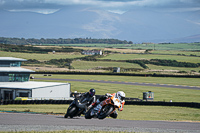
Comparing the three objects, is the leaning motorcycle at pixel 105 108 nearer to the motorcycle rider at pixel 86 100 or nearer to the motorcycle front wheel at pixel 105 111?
the motorcycle front wheel at pixel 105 111

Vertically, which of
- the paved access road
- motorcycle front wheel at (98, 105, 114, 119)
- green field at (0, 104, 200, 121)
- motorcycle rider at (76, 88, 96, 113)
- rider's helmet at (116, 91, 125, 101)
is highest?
rider's helmet at (116, 91, 125, 101)

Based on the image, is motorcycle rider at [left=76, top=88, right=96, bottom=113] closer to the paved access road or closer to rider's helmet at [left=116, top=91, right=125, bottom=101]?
the paved access road

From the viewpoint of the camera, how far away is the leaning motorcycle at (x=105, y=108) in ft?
62.8

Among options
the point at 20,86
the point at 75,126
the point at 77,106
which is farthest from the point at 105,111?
the point at 20,86

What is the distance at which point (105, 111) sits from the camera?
1970 cm

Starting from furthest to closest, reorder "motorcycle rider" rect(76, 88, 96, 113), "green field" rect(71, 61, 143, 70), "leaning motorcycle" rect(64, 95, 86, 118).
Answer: "green field" rect(71, 61, 143, 70) < "leaning motorcycle" rect(64, 95, 86, 118) < "motorcycle rider" rect(76, 88, 96, 113)

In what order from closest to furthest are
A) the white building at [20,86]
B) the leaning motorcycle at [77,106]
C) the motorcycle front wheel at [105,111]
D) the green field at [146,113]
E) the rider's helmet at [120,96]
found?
the rider's helmet at [120,96]
the motorcycle front wheel at [105,111]
the leaning motorcycle at [77,106]
the green field at [146,113]
the white building at [20,86]

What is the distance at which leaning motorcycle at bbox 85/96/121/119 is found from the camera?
19156mm

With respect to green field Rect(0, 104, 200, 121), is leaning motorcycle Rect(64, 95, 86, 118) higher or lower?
higher

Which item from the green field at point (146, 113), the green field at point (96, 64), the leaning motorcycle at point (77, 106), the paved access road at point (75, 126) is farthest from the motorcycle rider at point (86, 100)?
the green field at point (96, 64)

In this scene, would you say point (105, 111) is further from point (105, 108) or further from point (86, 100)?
point (86, 100)

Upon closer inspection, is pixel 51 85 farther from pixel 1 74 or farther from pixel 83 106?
pixel 83 106

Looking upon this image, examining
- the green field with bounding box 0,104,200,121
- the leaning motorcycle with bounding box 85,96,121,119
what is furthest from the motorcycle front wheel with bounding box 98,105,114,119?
the green field with bounding box 0,104,200,121

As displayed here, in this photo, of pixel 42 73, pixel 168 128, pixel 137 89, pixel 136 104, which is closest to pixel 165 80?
pixel 137 89
